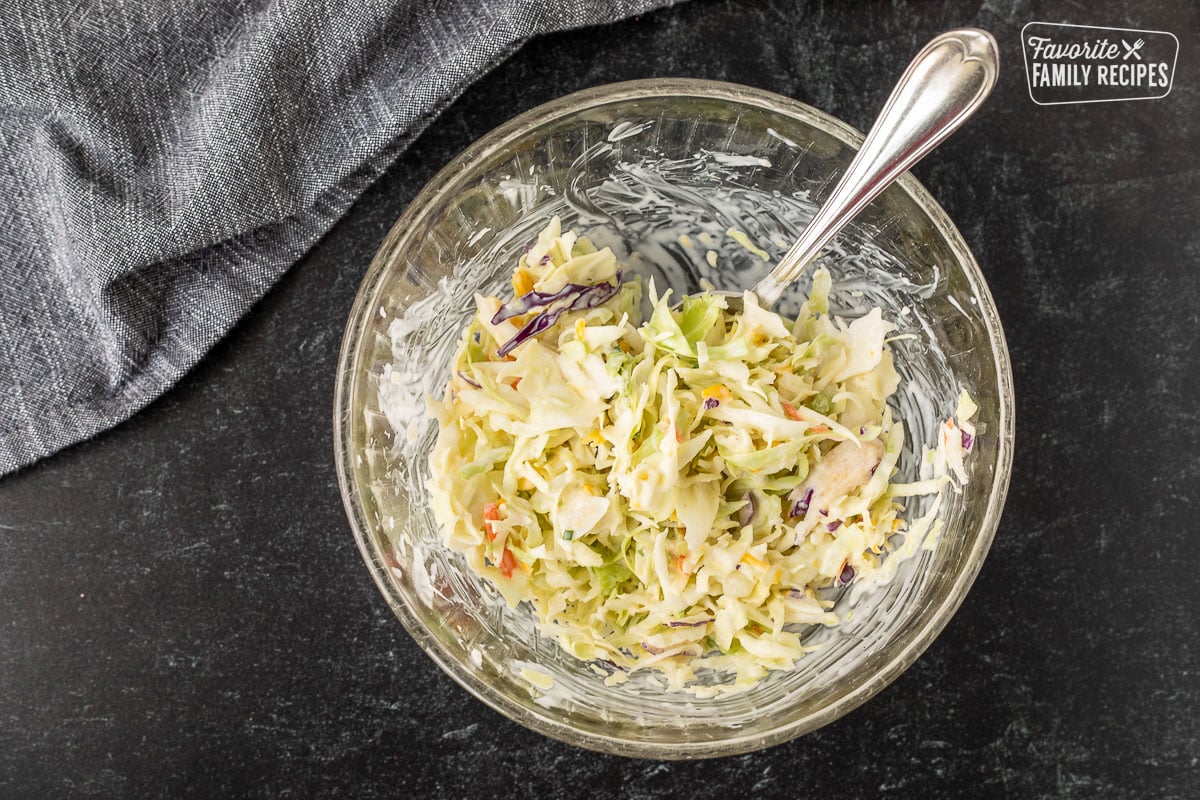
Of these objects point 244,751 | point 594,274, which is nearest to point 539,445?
point 594,274

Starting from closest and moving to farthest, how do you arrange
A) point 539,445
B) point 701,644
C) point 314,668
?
point 539,445
point 701,644
point 314,668

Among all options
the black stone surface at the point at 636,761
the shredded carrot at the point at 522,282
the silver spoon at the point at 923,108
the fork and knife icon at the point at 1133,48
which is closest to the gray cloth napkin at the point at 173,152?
the black stone surface at the point at 636,761

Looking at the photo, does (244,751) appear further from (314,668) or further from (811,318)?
(811,318)

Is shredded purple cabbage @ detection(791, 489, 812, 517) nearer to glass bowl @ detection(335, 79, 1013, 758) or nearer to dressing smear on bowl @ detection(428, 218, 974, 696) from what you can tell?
dressing smear on bowl @ detection(428, 218, 974, 696)

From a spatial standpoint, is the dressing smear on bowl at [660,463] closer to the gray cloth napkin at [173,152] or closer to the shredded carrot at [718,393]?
the shredded carrot at [718,393]

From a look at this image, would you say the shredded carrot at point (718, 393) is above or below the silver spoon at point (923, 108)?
below

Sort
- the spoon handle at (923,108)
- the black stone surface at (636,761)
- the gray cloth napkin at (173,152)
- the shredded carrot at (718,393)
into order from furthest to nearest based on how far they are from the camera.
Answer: the black stone surface at (636,761) → the gray cloth napkin at (173,152) → the shredded carrot at (718,393) → the spoon handle at (923,108)

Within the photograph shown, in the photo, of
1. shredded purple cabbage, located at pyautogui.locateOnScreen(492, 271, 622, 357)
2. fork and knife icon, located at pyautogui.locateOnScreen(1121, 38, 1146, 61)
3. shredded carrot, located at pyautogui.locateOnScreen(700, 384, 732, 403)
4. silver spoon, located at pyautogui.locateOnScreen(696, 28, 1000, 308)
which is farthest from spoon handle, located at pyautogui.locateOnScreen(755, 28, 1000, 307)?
fork and knife icon, located at pyautogui.locateOnScreen(1121, 38, 1146, 61)
